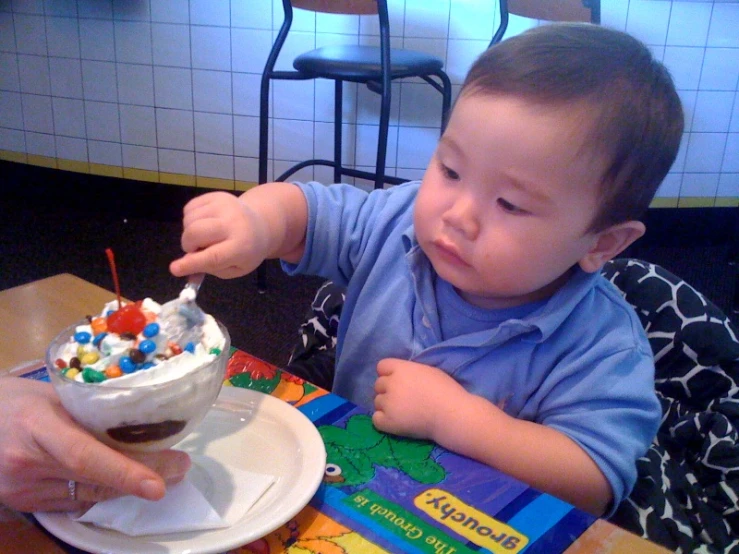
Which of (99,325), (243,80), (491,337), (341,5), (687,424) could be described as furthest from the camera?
(243,80)

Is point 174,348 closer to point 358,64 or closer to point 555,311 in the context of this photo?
point 555,311

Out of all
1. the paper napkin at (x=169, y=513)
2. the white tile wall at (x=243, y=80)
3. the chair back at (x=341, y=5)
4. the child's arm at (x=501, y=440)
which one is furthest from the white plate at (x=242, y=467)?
the white tile wall at (x=243, y=80)

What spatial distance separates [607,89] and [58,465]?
0.65 m

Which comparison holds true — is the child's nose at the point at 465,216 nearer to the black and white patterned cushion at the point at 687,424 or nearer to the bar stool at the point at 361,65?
the black and white patterned cushion at the point at 687,424

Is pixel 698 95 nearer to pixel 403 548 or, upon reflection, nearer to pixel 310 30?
pixel 310 30

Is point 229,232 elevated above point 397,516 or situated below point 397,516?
above

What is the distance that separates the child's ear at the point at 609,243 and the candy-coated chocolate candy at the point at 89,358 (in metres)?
0.57

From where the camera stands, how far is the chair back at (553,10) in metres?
2.22

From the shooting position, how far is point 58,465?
516 millimetres

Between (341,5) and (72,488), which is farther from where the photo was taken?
(341,5)

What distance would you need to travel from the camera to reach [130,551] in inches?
19.5

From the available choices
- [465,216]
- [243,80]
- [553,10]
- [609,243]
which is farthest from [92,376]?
[243,80]

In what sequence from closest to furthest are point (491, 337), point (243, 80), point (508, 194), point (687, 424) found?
point (508, 194)
point (491, 337)
point (687, 424)
point (243, 80)

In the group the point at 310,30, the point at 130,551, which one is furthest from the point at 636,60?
the point at 310,30
